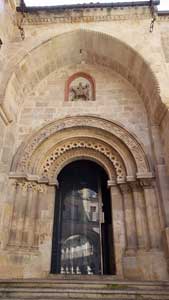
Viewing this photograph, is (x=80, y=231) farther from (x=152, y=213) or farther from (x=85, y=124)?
(x=85, y=124)

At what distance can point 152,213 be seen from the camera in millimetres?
4160

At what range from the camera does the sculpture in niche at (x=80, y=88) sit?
5617mm

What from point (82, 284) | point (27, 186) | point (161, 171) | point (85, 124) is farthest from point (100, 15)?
point (82, 284)

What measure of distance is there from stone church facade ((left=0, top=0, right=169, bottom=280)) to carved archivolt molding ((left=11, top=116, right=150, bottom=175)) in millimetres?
22

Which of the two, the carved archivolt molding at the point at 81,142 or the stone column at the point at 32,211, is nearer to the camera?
the stone column at the point at 32,211

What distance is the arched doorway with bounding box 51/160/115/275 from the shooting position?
4.48 m

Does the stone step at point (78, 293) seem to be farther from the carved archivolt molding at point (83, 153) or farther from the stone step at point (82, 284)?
the carved archivolt molding at point (83, 153)

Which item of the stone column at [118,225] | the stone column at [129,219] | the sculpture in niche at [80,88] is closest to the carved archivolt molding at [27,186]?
the stone column at [118,225]

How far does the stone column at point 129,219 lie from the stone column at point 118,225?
10 cm

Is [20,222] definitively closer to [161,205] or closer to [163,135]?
[161,205]

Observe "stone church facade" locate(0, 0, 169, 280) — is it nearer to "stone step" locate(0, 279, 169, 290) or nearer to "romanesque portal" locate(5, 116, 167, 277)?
"romanesque portal" locate(5, 116, 167, 277)

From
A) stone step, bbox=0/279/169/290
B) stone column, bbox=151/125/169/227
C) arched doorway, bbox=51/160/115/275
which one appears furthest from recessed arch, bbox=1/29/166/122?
stone step, bbox=0/279/169/290

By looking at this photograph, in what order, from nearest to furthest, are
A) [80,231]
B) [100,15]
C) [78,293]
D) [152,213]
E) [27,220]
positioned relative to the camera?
[78,293] < [152,213] < [27,220] < [80,231] < [100,15]

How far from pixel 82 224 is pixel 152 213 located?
1.58 m
